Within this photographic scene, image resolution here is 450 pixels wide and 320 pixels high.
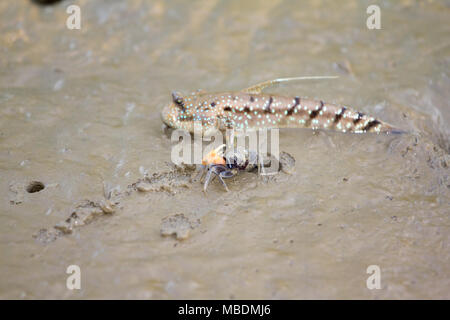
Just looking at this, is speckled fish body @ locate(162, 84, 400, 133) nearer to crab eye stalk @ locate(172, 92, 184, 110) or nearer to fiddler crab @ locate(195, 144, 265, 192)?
crab eye stalk @ locate(172, 92, 184, 110)

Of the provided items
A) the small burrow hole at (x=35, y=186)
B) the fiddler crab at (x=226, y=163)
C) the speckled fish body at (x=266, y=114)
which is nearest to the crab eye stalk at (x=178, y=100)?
the speckled fish body at (x=266, y=114)

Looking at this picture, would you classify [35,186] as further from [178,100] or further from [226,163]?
[226,163]

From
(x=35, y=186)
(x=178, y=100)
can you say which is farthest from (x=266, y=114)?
(x=35, y=186)

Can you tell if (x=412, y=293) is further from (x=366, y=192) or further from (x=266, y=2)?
(x=266, y=2)

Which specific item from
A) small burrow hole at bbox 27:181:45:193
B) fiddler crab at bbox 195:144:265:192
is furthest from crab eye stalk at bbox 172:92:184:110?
small burrow hole at bbox 27:181:45:193

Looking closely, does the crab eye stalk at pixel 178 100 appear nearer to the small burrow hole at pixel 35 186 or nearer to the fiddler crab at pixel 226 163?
the fiddler crab at pixel 226 163

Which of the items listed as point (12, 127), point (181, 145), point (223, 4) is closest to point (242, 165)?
point (181, 145)
